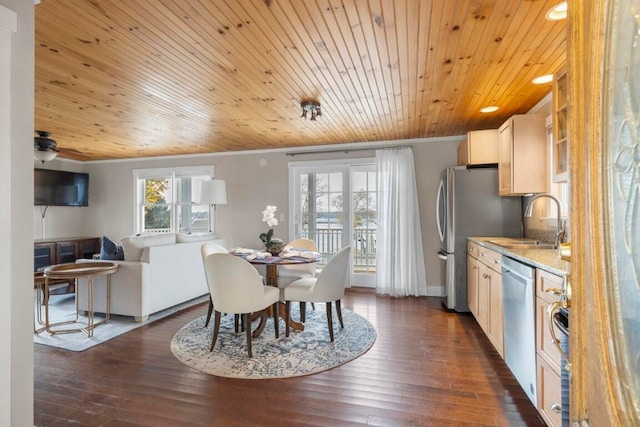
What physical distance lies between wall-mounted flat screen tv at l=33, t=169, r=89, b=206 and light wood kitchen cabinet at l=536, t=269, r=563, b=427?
730 centimetres

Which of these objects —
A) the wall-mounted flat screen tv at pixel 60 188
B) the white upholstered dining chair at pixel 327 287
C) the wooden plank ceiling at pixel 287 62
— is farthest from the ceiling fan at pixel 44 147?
the wall-mounted flat screen tv at pixel 60 188

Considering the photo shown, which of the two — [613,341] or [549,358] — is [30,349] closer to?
[613,341]

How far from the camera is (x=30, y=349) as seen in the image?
4.36 ft

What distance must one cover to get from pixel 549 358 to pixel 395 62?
2051 millimetres

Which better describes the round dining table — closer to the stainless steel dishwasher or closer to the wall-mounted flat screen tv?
the stainless steel dishwasher

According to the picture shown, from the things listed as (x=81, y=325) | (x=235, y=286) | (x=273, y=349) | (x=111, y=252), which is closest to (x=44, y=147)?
(x=111, y=252)

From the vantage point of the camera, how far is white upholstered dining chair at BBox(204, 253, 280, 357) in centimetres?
262

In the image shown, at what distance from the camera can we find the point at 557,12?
174 centimetres

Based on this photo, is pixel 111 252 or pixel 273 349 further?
pixel 111 252

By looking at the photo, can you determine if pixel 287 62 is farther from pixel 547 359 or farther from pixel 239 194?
pixel 239 194

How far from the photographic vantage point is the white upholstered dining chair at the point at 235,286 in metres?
2.62

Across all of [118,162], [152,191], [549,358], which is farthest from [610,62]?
[118,162]

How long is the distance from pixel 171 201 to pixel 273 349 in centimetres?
426

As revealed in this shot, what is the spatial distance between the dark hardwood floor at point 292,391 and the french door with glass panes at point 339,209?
84.8 inches
